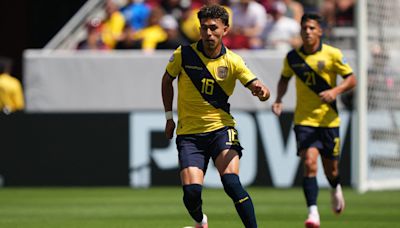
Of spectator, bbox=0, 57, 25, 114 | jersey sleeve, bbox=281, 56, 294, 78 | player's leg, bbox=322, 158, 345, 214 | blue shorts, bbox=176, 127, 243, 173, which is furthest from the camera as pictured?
spectator, bbox=0, 57, 25, 114

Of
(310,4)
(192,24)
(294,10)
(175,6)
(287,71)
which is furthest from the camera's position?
Result: (310,4)

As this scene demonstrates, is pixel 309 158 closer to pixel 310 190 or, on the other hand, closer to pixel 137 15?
pixel 310 190

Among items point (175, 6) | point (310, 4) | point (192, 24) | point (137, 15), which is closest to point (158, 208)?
point (192, 24)

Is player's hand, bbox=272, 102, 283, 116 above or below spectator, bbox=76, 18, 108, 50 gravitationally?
above

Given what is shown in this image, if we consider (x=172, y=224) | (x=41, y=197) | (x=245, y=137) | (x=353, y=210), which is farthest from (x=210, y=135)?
(x=245, y=137)

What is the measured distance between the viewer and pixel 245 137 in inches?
766

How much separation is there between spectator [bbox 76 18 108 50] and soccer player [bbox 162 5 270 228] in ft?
37.0

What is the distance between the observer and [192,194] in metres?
10.4

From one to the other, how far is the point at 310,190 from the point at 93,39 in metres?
9.91

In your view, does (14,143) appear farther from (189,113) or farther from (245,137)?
(189,113)

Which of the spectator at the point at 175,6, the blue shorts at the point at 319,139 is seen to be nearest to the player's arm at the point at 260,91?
the blue shorts at the point at 319,139

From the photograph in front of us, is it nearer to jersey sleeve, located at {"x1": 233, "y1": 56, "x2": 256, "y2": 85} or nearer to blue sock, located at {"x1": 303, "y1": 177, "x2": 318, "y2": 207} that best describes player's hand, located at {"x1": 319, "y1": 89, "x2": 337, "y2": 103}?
blue sock, located at {"x1": 303, "y1": 177, "x2": 318, "y2": 207}

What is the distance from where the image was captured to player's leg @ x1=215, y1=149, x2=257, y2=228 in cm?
1012

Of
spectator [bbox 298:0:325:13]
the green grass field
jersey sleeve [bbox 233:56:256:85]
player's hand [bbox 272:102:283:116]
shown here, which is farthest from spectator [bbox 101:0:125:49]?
jersey sleeve [bbox 233:56:256:85]
